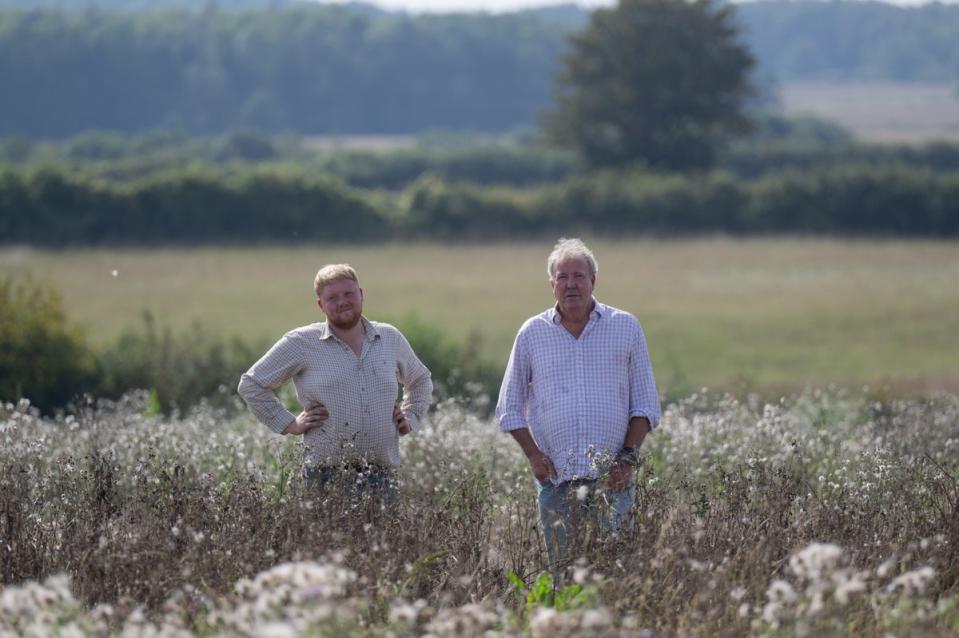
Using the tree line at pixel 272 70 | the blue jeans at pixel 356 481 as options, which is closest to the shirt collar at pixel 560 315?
the blue jeans at pixel 356 481

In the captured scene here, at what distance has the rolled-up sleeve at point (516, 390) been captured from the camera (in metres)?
5.94

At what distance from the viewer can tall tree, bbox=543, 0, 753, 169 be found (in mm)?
63625

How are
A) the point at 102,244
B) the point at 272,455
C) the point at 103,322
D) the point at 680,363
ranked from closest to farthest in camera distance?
the point at 272,455, the point at 680,363, the point at 103,322, the point at 102,244

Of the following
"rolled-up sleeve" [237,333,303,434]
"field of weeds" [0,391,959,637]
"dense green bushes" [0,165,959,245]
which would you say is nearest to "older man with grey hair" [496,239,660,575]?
"field of weeds" [0,391,959,637]

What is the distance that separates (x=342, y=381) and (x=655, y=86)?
59.7 m

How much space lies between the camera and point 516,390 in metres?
6.00

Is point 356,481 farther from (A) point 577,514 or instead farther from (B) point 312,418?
(A) point 577,514

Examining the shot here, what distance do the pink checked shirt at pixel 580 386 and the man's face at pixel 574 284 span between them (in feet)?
0.39

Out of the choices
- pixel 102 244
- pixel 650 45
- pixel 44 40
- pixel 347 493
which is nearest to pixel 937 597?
pixel 347 493

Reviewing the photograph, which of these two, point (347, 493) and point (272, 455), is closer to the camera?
point (347, 493)

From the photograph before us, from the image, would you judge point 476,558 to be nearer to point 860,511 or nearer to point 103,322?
point 860,511

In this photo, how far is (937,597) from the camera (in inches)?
218

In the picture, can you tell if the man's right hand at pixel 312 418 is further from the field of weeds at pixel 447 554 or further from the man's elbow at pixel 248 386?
the man's elbow at pixel 248 386

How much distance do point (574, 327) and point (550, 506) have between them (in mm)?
Answer: 736
